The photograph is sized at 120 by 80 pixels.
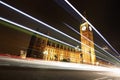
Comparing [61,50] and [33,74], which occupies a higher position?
[61,50]

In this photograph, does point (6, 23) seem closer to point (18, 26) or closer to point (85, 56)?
point (18, 26)

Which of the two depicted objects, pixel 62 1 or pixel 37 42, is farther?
pixel 37 42

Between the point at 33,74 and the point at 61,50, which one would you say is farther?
the point at 61,50

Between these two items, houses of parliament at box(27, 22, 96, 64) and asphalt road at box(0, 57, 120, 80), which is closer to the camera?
asphalt road at box(0, 57, 120, 80)

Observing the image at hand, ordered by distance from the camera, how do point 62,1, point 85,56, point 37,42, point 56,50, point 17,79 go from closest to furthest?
point 17,79 → point 62,1 → point 37,42 → point 56,50 → point 85,56

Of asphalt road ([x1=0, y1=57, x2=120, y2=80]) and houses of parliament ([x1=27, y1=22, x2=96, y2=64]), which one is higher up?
houses of parliament ([x1=27, y1=22, x2=96, y2=64])

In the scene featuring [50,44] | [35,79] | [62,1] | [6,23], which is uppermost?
[50,44]

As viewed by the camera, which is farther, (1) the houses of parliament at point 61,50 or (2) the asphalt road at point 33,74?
(1) the houses of parliament at point 61,50

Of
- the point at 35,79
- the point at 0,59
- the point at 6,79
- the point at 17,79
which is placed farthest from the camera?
the point at 0,59

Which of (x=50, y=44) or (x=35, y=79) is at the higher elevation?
(x=50, y=44)

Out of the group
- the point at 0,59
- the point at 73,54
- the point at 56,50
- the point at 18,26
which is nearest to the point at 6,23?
the point at 18,26

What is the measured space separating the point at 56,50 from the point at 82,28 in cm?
3831

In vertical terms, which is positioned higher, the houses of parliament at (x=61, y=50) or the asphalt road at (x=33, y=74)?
the houses of parliament at (x=61, y=50)

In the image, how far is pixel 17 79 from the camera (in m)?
5.46
